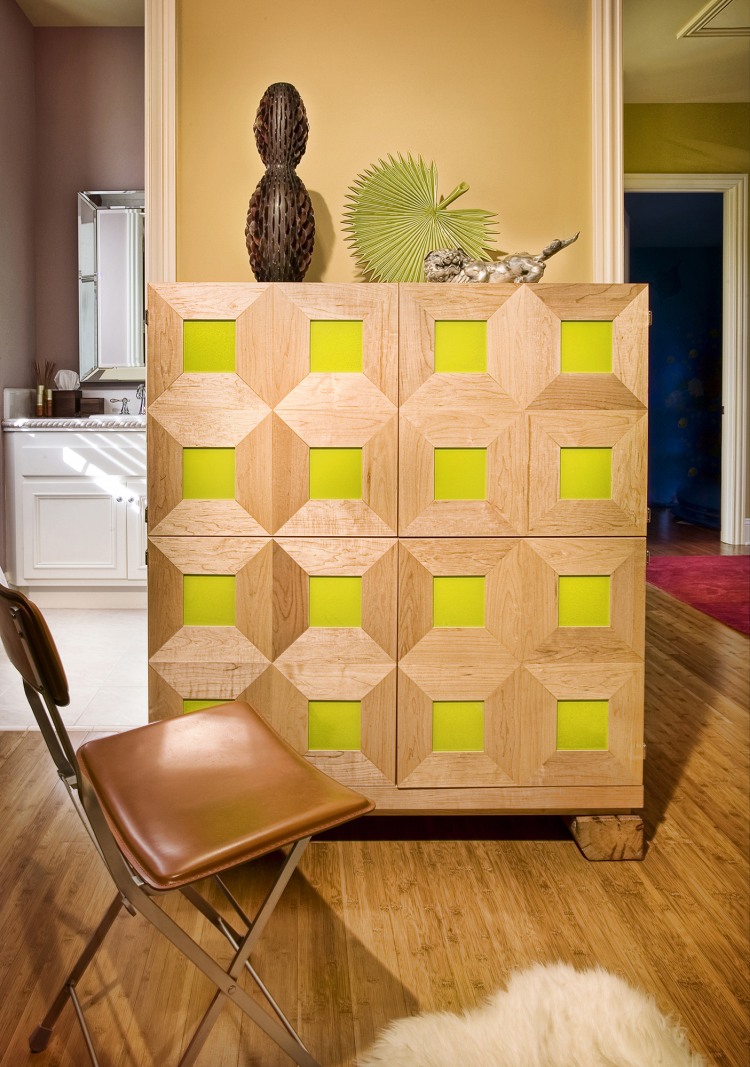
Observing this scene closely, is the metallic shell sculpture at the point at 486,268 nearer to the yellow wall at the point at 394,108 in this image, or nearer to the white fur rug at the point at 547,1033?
the yellow wall at the point at 394,108

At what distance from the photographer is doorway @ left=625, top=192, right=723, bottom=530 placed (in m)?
8.33

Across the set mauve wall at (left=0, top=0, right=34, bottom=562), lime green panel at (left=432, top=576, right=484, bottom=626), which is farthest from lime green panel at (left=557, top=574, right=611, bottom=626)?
mauve wall at (left=0, top=0, right=34, bottom=562)

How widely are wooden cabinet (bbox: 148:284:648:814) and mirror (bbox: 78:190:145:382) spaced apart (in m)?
3.13

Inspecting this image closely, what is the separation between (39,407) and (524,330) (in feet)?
11.4

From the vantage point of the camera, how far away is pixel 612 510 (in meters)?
1.86

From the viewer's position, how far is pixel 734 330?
6.14 metres

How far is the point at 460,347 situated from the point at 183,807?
1.10m

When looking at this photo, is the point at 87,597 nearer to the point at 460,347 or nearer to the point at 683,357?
the point at 460,347

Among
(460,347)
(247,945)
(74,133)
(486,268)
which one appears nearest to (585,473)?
(460,347)

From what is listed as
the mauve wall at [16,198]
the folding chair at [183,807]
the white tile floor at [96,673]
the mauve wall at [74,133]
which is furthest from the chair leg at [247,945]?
the mauve wall at [74,133]

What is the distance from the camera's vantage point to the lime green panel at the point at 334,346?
1.82m

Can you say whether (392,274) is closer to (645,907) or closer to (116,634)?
(645,907)

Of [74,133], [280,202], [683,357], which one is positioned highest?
[74,133]

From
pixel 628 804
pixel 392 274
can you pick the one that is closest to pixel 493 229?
pixel 392 274
